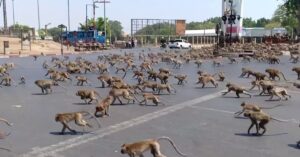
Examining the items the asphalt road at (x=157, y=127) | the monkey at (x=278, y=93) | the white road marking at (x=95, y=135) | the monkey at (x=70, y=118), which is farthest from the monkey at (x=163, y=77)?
the monkey at (x=70, y=118)

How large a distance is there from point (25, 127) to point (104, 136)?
240cm

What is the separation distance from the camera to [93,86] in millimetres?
22516

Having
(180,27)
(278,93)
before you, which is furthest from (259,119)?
(180,27)

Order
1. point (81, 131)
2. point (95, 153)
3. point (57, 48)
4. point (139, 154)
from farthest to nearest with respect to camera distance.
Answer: point (57, 48), point (81, 131), point (95, 153), point (139, 154)

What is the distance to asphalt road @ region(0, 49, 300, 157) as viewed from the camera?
1131 centimetres

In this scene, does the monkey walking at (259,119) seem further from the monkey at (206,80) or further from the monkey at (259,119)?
the monkey at (206,80)

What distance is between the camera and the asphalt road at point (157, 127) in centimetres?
1131

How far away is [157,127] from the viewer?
13852mm

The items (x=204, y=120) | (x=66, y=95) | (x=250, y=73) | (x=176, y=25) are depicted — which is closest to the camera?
(x=204, y=120)

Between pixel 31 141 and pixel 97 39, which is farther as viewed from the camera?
pixel 97 39

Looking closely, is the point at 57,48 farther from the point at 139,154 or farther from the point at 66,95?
the point at 139,154

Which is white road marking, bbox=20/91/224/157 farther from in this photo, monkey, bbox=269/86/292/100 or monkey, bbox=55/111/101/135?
monkey, bbox=269/86/292/100

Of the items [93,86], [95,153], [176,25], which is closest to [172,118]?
[95,153]

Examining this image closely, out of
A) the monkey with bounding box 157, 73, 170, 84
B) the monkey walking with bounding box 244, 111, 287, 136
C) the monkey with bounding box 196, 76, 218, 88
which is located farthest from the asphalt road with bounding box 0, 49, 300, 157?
the monkey with bounding box 157, 73, 170, 84
